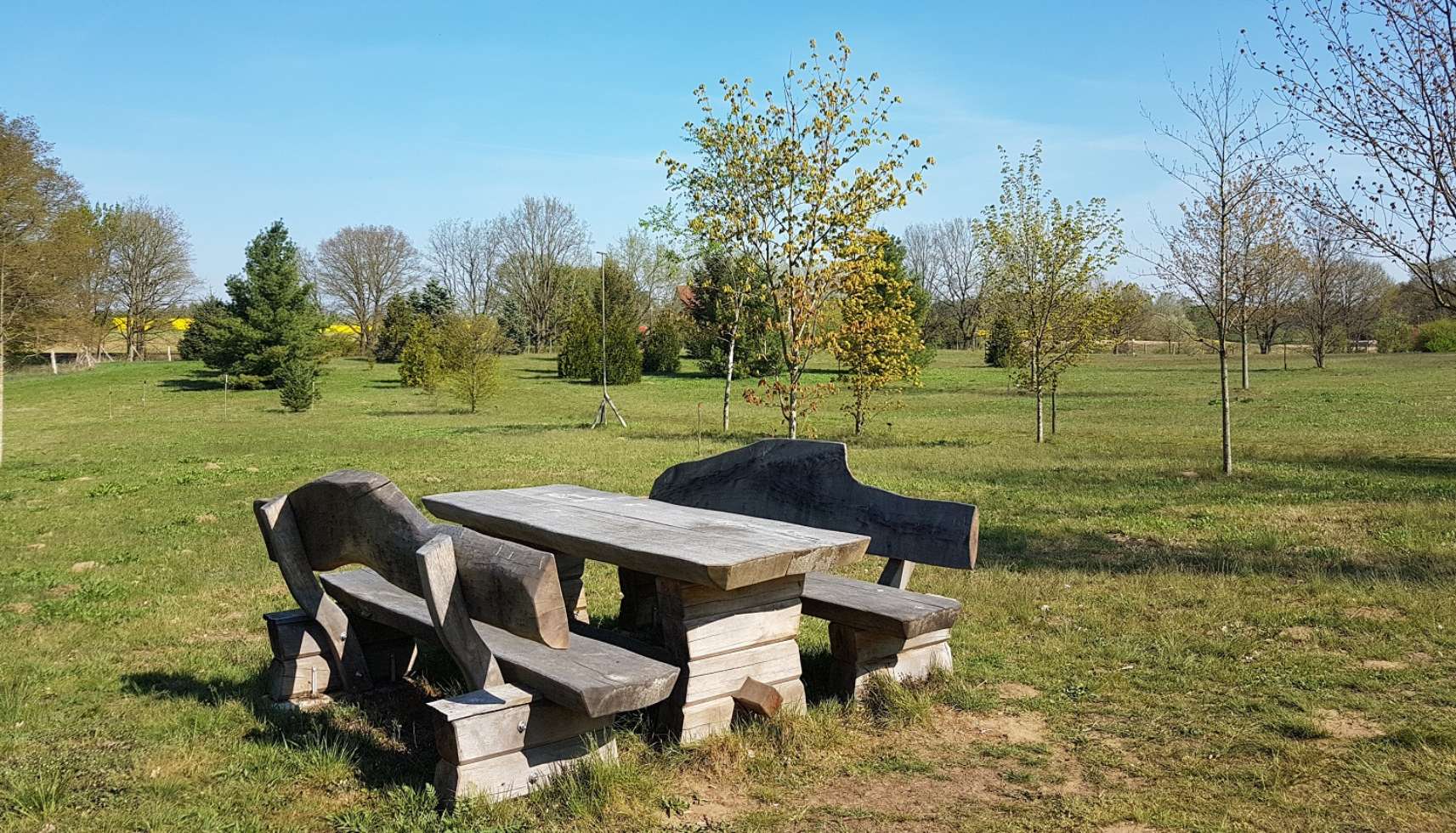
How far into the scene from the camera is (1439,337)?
53.5 m

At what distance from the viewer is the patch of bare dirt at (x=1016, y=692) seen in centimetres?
460

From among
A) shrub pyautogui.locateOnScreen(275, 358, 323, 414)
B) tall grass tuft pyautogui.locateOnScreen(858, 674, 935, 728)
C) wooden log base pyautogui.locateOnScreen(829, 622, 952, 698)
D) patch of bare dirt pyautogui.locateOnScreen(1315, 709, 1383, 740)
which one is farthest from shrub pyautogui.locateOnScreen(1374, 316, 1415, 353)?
tall grass tuft pyautogui.locateOnScreen(858, 674, 935, 728)

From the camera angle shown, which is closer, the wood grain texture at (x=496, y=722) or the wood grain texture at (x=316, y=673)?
the wood grain texture at (x=496, y=722)

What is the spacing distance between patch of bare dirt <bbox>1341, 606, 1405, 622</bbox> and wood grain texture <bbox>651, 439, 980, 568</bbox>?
2617 millimetres

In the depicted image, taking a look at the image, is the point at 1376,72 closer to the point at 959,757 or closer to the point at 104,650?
the point at 959,757

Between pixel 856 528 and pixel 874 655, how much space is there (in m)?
0.76

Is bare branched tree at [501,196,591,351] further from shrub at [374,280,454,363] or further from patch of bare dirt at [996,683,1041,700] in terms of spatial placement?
patch of bare dirt at [996,683,1041,700]

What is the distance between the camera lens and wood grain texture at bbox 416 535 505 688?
10.3ft

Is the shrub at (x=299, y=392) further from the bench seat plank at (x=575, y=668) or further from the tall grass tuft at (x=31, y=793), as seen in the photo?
the tall grass tuft at (x=31, y=793)

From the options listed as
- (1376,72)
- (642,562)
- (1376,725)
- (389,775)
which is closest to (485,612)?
(642,562)

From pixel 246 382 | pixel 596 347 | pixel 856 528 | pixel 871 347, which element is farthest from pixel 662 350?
pixel 856 528

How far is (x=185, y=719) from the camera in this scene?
13.9 feet

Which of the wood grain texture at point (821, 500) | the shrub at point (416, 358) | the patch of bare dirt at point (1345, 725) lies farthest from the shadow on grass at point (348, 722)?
the shrub at point (416, 358)

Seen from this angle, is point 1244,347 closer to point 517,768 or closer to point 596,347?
point 517,768
